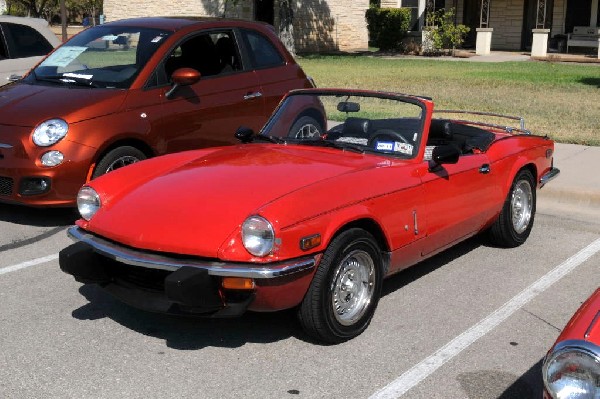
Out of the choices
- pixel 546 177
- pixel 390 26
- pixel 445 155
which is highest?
pixel 390 26

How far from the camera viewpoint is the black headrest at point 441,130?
6086mm

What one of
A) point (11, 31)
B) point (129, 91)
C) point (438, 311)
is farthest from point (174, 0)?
point (438, 311)

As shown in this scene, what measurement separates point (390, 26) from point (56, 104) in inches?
1061

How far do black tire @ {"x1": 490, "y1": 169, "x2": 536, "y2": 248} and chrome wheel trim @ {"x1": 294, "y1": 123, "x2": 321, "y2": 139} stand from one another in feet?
5.49

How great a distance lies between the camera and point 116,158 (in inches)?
281

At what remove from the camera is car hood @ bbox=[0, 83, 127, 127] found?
6988mm

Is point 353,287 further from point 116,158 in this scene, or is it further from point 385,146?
point 116,158

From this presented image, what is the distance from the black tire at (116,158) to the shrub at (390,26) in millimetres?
26473

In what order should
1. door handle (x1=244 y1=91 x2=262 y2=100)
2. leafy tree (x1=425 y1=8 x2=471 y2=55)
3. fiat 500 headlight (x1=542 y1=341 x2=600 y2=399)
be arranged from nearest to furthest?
1. fiat 500 headlight (x1=542 y1=341 x2=600 y2=399)
2. door handle (x1=244 y1=91 x2=262 y2=100)
3. leafy tree (x1=425 y1=8 x2=471 y2=55)

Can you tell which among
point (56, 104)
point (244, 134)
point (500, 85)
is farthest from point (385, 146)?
point (500, 85)

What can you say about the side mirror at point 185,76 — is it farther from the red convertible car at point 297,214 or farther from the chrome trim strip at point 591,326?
the chrome trim strip at point 591,326

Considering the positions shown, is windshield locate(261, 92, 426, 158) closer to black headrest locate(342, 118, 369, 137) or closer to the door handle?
black headrest locate(342, 118, 369, 137)

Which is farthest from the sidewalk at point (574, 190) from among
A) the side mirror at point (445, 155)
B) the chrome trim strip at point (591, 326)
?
the chrome trim strip at point (591, 326)

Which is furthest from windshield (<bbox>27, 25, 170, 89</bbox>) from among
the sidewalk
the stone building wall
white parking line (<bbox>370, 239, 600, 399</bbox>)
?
the stone building wall
